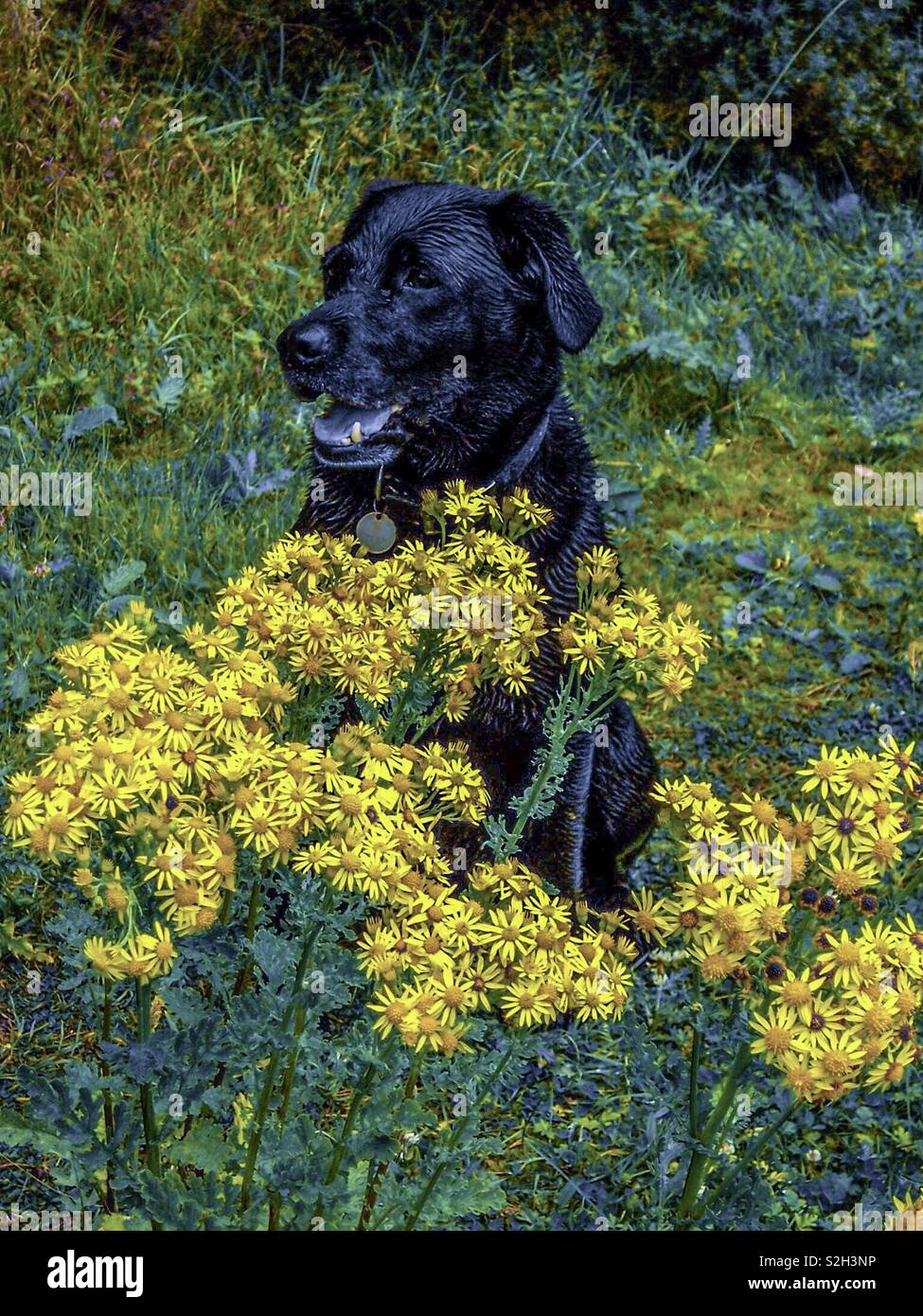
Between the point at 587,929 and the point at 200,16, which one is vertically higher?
the point at 200,16

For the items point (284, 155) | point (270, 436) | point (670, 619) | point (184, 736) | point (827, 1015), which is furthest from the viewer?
point (284, 155)

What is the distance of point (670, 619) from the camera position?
253 centimetres

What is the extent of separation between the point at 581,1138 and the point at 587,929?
137cm

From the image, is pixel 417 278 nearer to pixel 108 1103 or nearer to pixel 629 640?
pixel 629 640

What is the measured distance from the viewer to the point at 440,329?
3666 mm

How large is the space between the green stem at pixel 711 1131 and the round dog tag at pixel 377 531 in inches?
64.9

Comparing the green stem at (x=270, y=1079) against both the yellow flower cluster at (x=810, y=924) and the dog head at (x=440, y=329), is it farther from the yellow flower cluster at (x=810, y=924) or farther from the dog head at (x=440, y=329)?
the dog head at (x=440, y=329)

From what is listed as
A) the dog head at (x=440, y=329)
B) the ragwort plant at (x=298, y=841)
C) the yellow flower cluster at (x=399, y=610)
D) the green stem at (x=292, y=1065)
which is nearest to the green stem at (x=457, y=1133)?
the ragwort plant at (x=298, y=841)

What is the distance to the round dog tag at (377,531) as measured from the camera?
12.2 feet

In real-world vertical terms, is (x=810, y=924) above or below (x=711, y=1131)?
above

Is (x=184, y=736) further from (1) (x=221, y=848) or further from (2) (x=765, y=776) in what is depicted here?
(2) (x=765, y=776)

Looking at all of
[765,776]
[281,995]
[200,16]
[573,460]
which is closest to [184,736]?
[281,995]

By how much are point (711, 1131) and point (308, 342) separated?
2032 mm

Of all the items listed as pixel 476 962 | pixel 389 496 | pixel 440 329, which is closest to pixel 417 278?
pixel 440 329
